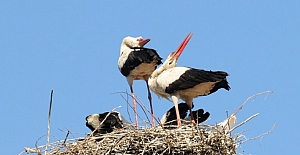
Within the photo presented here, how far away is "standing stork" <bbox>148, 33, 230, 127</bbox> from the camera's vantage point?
32.1ft

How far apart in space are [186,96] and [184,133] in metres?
1.77

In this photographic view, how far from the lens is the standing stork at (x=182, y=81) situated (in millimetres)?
9781

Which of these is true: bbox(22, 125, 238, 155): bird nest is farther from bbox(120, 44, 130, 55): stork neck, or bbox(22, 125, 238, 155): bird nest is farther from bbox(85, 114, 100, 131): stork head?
bbox(120, 44, 130, 55): stork neck

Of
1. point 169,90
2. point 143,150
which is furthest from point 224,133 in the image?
point 169,90

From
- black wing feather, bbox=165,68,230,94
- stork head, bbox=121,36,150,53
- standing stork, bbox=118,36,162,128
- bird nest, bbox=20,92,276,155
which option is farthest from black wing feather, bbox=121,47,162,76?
bird nest, bbox=20,92,276,155

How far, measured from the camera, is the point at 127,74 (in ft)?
37.3

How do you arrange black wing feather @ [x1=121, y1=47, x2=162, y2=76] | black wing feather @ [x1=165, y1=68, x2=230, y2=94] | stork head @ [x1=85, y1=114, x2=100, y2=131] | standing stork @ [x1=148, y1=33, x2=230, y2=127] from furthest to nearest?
black wing feather @ [x1=121, y1=47, x2=162, y2=76] < stork head @ [x1=85, y1=114, x2=100, y2=131] < standing stork @ [x1=148, y1=33, x2=230, y2=127] < black wing feather @ [x1=165, y1=68, x2=230, y2=94]

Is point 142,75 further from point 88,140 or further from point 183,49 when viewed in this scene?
point 88,140

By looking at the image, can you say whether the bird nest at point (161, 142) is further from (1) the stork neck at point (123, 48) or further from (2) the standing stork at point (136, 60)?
(1) the stork neck at point (123, 48)

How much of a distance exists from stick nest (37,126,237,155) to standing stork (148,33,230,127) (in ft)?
3.88

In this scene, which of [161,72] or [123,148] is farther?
[161,72]

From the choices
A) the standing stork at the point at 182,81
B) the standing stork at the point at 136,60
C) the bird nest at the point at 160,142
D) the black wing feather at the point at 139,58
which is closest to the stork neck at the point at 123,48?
the standing stork at the point at 136,60

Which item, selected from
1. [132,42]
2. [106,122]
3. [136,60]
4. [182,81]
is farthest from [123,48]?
[106,122]

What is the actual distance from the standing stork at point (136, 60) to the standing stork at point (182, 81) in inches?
11.7
